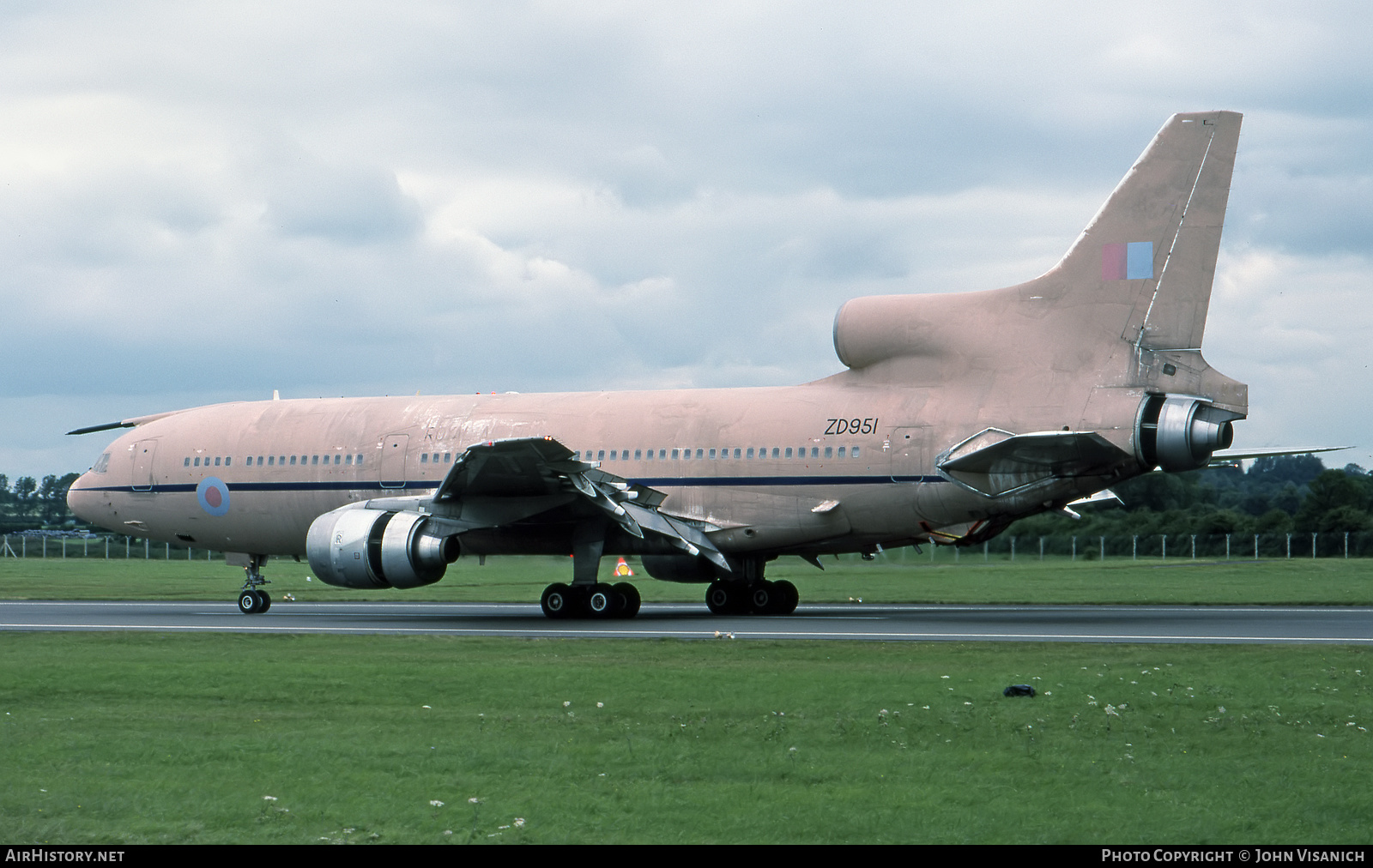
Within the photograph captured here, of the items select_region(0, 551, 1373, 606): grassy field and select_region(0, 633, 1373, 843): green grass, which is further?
select_region(0, 551, 1373, 606): grassy field

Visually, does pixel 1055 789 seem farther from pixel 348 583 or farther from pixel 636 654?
pixel 348 583

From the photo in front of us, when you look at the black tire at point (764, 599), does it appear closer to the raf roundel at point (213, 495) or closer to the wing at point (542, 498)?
the wing at point (542, 498)

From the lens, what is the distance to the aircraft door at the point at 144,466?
29.6 meters

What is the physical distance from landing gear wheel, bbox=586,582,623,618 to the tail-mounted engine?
8.53 m

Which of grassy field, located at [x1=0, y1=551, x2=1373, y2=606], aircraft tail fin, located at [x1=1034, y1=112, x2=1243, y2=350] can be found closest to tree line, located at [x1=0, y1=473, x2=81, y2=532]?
grassy field, located at [x1=0, y1=551, x2=1373, y2=606]

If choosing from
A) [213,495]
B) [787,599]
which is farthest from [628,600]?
[213,495]

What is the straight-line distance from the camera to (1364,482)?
204ft

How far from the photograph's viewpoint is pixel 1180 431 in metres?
21.3

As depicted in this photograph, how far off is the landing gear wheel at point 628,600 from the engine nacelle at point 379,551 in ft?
9.34

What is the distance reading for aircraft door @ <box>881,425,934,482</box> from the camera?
76.1 feet

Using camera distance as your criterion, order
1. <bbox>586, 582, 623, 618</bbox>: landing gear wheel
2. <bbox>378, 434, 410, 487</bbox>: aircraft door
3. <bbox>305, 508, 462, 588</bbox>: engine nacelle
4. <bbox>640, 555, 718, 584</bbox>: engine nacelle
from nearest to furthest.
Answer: <bbox>305, 508, 462, 588</bbox>: engine nacelle
<bbox>586, 582, 623, 618</bbox>: landing gear wheel
<bbox>640, 555, 718, 584</bbox>: engine nacelle
<bbox>378, 434, 410, 487</bbox>: aircraft door

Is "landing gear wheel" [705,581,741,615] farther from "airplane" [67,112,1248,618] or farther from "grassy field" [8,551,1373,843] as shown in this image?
"grassy field" [8,551,1373,843]

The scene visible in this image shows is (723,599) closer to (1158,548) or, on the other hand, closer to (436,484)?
(436,484)
